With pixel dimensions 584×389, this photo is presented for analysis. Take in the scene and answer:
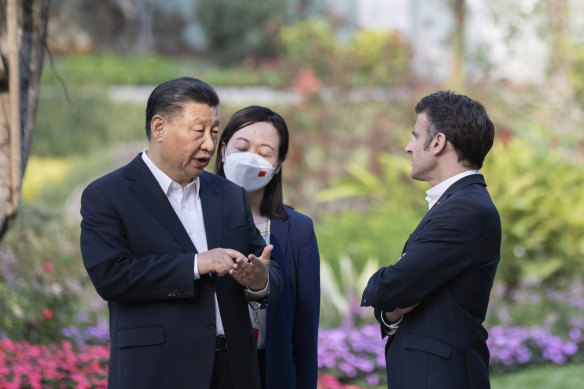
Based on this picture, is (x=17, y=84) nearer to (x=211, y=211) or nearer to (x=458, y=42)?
(x=211, y=211)

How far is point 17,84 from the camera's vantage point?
3.30 metres

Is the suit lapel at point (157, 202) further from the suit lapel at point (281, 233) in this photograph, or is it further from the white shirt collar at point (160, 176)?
the suit lapel at point (281, 233)

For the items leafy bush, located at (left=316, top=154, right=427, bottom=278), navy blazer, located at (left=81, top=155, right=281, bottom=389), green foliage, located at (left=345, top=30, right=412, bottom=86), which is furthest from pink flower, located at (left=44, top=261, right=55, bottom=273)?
green foliage, located at (left=345, top=30, right=412, bottom=86)

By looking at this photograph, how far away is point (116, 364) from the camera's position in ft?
7.73

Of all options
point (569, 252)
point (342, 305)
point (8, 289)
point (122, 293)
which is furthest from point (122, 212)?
point (569, 252)

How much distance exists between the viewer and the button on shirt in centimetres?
245

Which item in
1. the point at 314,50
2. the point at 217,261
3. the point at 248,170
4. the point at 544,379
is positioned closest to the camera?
the point at 217,261

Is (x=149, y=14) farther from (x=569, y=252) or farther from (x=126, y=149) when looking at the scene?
(x=569, y=252)

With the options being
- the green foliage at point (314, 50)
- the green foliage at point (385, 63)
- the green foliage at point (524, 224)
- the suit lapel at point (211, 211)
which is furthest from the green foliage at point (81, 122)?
the suit lapel at point (211, 211)

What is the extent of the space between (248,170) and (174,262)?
0.86 m

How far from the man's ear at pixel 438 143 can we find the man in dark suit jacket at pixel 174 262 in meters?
0.65

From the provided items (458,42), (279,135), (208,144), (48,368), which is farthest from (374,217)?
(208,144)

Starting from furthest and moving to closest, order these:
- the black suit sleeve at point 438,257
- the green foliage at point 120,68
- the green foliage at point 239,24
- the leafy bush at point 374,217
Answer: the green foliage at point 239,24 → the green foliage at point 120,68 → the leafy bush at point 374,217 → the black suit sleeve at point 438,257

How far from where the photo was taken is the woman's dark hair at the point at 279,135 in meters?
3.20
